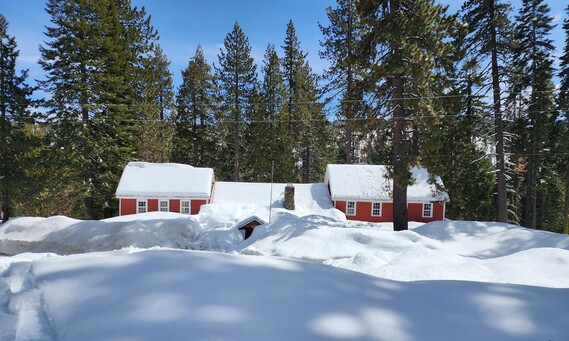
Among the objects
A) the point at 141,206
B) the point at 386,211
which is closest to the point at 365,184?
the point at 386,211

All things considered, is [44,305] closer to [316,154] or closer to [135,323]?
[135,323]

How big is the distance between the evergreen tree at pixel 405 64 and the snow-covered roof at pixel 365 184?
8729 mm

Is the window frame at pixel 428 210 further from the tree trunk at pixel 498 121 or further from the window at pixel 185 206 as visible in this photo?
the window at pixel 185 206

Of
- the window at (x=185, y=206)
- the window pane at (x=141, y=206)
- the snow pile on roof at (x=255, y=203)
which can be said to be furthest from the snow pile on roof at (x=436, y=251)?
the window pane at (x=141, y=206)

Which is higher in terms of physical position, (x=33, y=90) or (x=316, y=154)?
(x=33, y=90)

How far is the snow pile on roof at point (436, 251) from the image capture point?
6.71 metres

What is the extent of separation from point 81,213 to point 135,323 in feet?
88.7

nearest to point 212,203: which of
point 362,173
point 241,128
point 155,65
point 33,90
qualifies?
point 241,128

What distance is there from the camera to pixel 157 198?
21875 mm

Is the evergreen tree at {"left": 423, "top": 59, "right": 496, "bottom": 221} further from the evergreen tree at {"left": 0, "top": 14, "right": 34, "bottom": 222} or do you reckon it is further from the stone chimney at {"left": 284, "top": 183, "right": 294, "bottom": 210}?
the evergreen tree at {"left": 0, "top": 14, "right": 34, "bottom": 222}

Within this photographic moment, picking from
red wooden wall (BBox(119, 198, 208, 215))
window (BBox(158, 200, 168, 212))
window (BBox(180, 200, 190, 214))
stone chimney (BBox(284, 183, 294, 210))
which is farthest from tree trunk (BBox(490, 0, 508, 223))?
window (BBox(158, 200, 168, 212))

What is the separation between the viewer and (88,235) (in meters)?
15.5

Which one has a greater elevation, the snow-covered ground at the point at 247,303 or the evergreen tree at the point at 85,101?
A: the evergreen tree at the point at 85,101

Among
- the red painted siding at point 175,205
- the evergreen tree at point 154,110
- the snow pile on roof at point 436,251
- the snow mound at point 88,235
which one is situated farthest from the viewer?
the evergreen tree at point 154,110
